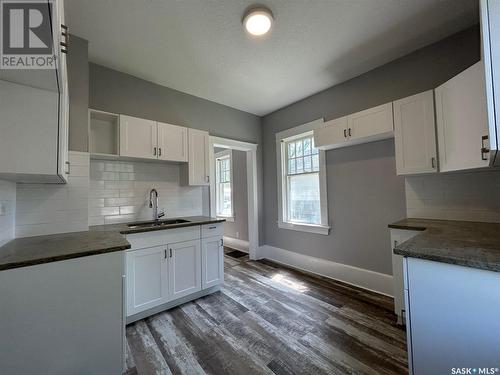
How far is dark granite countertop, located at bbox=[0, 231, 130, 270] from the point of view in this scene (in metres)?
1.18

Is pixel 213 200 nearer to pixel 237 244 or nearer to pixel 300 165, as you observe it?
pixel 300 165

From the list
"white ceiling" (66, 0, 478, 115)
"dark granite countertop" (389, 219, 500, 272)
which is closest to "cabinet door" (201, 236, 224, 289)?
"dark granite countertop" (389, 219, 500, 272)

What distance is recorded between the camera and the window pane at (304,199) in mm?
3383

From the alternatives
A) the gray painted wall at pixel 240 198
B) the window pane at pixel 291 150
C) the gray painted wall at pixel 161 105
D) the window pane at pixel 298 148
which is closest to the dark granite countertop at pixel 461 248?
the window pane at pixel 298 148

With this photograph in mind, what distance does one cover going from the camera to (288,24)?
1907 millimetres

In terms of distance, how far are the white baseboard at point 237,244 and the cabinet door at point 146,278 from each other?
2.47 metres

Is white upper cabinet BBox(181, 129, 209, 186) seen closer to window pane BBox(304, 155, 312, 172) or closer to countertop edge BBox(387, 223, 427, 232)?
window pane BBox(304, 155, 312, 172)

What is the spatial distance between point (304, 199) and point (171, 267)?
7.45ft

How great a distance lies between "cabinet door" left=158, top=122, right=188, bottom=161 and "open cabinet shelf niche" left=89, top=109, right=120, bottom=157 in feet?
1.52

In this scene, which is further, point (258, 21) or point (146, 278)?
point (146, 278)

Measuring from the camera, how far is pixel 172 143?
2.72 metres

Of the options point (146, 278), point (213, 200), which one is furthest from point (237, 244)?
point (146, 278)

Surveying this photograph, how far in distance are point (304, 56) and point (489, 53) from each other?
5.15 feet

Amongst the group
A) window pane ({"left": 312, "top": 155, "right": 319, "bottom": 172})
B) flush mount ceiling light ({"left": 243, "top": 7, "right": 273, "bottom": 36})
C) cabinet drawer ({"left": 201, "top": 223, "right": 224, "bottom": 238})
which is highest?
flush mount ceiling light ({"left": 243, "top": 7, "right": 273, "bottom": 36})
